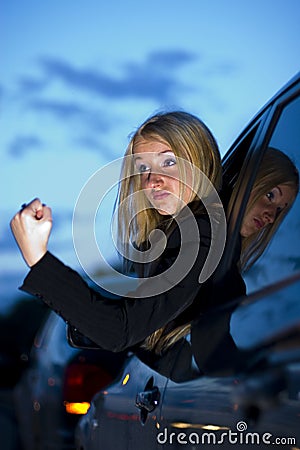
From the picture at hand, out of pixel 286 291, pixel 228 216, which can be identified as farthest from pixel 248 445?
pixel 228 216

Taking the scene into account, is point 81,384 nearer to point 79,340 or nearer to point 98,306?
point 79,340

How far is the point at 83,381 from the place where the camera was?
6441 millimetres

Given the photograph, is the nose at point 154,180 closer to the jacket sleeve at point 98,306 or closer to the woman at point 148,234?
the woman at point 148,234

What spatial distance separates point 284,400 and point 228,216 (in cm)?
142

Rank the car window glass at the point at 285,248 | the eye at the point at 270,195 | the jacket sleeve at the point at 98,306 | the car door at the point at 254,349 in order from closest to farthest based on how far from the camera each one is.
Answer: the car door at the point at 254,349 < the car window glass at the point at 285,248 < the jacket sleeve at the point at 98,306 < the eye at the point at 270,195

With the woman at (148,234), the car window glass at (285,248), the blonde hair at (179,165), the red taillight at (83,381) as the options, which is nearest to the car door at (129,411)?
the blonde hair at (179,165)

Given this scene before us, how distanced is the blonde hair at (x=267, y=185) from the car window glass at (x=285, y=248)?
0.09 ft

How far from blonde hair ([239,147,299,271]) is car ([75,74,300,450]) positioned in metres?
0.03

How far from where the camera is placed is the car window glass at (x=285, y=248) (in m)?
2.34

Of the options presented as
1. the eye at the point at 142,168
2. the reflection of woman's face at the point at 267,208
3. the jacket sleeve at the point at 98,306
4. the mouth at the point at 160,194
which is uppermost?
the eye at the point at 142,168

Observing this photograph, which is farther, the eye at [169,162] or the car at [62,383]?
the car at [62,383]

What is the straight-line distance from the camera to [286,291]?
→ 73.2 inches

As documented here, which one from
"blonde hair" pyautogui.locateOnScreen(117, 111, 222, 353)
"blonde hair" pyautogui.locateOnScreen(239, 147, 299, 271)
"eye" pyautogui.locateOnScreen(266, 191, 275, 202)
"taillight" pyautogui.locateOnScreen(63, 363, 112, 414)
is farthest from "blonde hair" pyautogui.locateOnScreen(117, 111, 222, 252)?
"taillight" pyautogui.locateOnScreen(63, 363, 112, 414)

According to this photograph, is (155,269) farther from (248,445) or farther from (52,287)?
(248,445)
